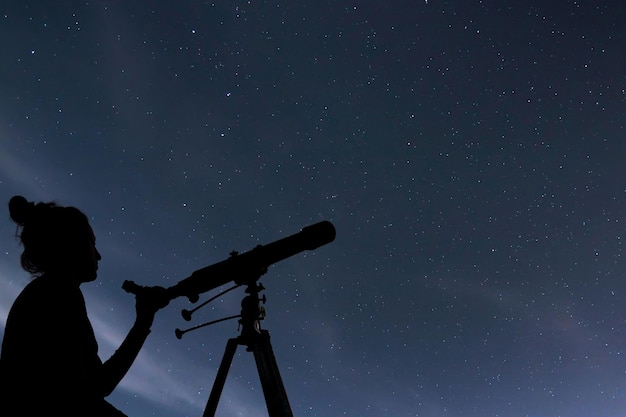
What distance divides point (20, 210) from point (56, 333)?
2.84 feet

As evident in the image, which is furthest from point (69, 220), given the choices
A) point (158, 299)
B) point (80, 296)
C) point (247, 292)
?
point (247, 292)

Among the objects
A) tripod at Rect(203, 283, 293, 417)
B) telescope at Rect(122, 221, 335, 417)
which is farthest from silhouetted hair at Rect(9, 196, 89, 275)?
tripod at Rect(203, 283, 293, 417)

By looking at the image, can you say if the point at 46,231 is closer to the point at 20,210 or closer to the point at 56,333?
the point at 20,210

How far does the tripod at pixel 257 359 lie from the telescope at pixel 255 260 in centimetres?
15

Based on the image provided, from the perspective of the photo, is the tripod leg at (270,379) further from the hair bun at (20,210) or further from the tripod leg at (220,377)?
the hair bun at (20,210)

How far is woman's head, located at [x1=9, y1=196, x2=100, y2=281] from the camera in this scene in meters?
2.13

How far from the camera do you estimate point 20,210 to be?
225 centimetres

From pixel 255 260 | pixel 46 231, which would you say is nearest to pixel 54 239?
pixel 46 231

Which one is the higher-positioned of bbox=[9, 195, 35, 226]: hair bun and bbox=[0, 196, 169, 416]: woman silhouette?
bbox=[9, 195, 35, 226]: hair bun

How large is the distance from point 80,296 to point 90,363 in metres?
0.31

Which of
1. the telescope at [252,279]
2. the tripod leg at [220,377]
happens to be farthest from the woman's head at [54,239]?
the tripod leg at [220,377]

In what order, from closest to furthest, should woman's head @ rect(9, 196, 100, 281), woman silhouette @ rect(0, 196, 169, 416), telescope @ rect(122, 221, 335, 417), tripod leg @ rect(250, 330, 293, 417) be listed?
woman silhouette @ rect(0, 196, 169, 416), woman's head @ rect(9, 196, 100, 281), tripod leg @ rect(250, 330, 293, 417), telescope @ rect(122, 221, 335, 417)

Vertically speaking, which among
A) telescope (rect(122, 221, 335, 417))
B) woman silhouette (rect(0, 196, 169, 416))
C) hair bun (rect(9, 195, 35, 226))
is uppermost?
telescope (rect(122, 221, 335, 417))

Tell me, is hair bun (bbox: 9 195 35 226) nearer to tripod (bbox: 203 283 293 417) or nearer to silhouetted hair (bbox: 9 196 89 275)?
silhouetted hair (bbox: 9 196 89 275)
